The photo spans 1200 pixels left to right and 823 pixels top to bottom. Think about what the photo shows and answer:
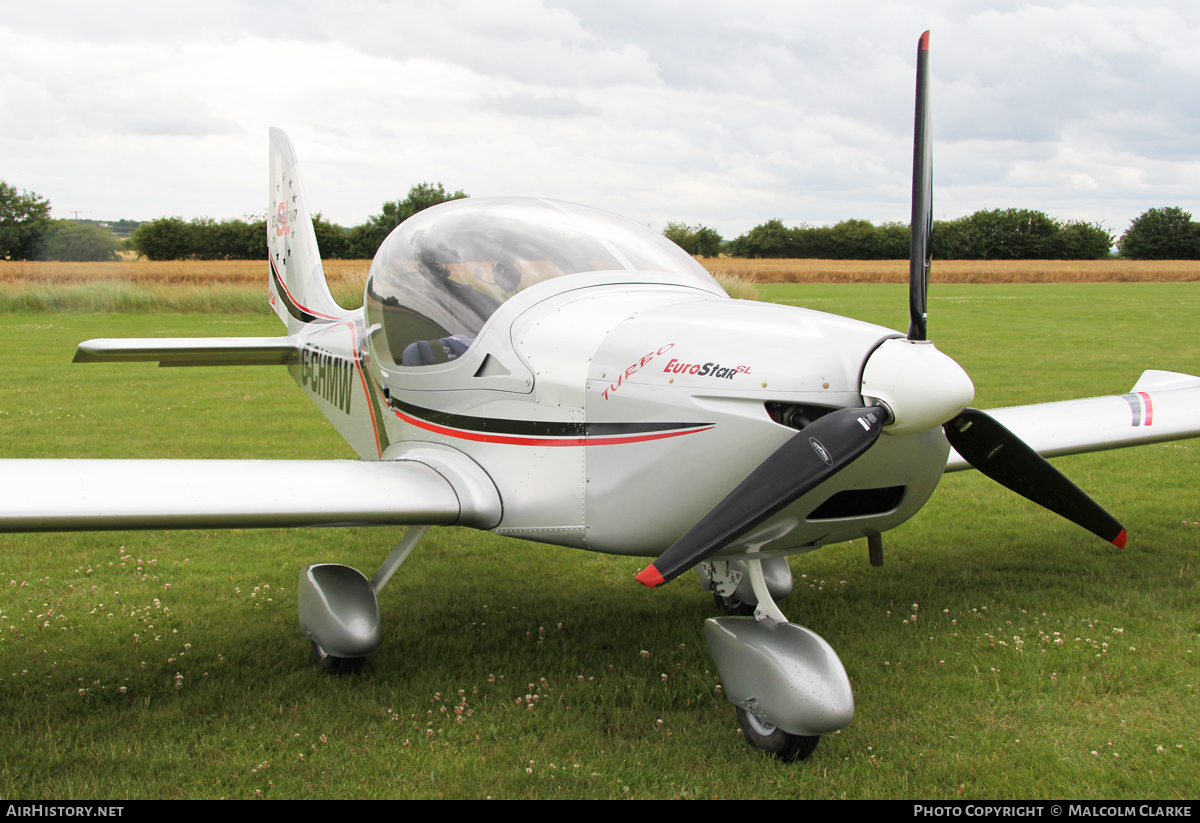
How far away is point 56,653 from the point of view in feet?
14.6

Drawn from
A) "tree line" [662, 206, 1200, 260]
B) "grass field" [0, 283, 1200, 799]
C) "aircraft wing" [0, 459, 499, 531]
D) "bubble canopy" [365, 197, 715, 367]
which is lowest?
"grass field" [0, 283, 1200, 799]

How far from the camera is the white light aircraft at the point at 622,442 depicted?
10.2 feet

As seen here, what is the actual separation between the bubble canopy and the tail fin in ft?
8.02

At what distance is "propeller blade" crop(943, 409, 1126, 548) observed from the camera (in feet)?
11.5

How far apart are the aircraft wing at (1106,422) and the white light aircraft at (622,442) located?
0.92 meters

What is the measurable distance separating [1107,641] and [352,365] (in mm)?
4501

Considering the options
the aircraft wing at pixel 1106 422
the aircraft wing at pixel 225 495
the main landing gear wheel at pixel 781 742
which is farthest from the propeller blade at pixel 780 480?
→ the aircraft wing at pixel 1106 422

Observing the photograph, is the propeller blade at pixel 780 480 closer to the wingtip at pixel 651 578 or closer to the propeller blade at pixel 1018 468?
the wingtip at pixel 651 578

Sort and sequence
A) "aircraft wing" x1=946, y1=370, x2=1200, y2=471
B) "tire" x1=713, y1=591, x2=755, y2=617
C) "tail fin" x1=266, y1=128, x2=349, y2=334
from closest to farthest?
"tire" x1=713, y1=591, x2=755, y2=617 < "aircraft wing" x1=946, y1=370, x2=1200, y2=471 < "tail fin" x1=266, y1=128, x2=349, y2=334

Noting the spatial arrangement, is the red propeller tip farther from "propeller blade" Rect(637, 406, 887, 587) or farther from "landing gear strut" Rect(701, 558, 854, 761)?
"landing gear strut" Rect(701, 558, 854, 761)

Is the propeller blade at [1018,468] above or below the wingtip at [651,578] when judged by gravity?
above

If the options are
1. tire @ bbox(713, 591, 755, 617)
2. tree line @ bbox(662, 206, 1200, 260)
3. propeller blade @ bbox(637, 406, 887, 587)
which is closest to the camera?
propeller blade @ bbox(637, 406, 887, 587)

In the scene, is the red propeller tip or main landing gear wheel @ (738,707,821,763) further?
main landing gear wheel @ (738,707,821,763)

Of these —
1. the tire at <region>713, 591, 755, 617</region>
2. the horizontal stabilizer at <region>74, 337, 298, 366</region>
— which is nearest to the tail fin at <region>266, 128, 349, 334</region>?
the horizontal stabilizer at <region>74, 337, 298, 366</region>
